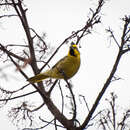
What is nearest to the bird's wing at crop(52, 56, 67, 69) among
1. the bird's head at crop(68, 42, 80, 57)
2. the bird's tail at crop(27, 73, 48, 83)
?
the bird's head at crop(68, 42, 80, 57)

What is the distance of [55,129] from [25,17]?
2.00m

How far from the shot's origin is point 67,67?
387 cm

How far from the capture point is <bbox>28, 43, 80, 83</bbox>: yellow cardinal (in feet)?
12.0

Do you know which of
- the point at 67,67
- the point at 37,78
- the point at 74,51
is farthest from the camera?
the point at 74,51

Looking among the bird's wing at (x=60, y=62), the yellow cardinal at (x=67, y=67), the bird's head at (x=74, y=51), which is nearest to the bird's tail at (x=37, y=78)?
the yellow cardinal at (x=67, y=67)

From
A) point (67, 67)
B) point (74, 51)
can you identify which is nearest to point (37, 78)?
point (67, 67)

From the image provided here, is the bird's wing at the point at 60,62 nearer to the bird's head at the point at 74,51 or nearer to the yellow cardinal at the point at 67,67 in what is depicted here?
the yellow cardinal at the point at 67,67

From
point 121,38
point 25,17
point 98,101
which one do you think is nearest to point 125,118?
point 98,101

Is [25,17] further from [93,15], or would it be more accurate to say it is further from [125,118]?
[125,118]

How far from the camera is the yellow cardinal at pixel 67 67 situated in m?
A: 3.66

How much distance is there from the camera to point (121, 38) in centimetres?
274

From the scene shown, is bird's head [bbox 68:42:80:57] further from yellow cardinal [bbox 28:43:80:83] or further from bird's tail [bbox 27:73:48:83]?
bird's tail [bbox 27:73:48:83]

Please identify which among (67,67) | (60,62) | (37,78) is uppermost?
(60,62)

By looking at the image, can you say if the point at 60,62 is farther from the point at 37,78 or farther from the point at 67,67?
the point at 37,78
